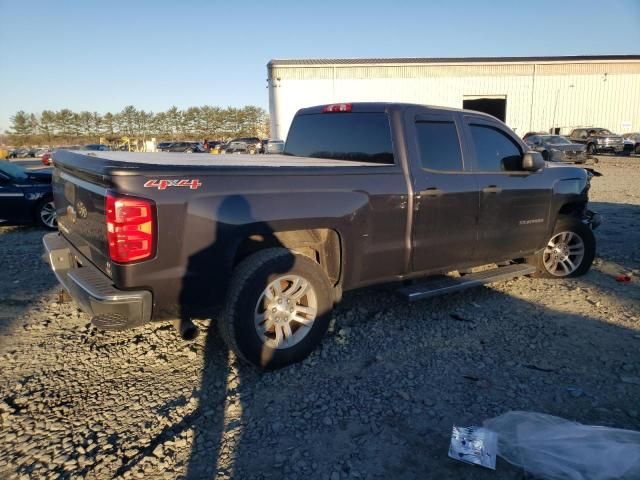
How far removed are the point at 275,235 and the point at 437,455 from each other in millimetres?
1800

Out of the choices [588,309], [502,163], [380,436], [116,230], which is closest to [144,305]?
[116,230]

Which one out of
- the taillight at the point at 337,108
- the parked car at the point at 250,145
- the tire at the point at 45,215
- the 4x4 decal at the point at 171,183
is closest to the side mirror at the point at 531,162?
the taillight at the point at 337,108

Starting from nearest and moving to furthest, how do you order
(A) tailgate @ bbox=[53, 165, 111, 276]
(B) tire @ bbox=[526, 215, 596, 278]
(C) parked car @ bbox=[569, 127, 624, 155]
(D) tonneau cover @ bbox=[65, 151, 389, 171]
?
(A) tailgate @ bbox=[53, 165, 111, 276], (D) tonneau cover @ bbox=[65, 151, 389, 171], (B) tire @ bbox=[526, 215, 596, 278], (C) parked car @ bbox=[569, 127, 624, 155]

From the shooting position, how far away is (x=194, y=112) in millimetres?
86875

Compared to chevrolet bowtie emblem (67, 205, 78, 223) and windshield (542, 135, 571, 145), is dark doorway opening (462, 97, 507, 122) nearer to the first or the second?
windshield (542, 135, 571, 145)

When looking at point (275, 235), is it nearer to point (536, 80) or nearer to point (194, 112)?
point (536, 80)

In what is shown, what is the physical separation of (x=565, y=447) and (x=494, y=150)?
3.03 m

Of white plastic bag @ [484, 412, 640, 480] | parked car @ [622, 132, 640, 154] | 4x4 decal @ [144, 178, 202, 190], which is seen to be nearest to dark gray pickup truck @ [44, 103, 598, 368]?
4x4 decal @ [144, 178, 202, 190]

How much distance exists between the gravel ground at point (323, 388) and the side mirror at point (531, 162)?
1.39 meters

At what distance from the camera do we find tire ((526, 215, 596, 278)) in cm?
534

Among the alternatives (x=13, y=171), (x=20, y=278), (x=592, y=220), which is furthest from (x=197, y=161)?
(x=13, y=171)

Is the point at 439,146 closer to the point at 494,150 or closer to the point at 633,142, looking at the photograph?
the point at 494,150

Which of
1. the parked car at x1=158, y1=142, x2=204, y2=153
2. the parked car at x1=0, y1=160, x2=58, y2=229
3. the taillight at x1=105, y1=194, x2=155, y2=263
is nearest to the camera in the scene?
the taillight at x1=105, y1=194, x2=155, y2=263

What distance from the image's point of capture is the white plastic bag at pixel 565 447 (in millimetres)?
2222
